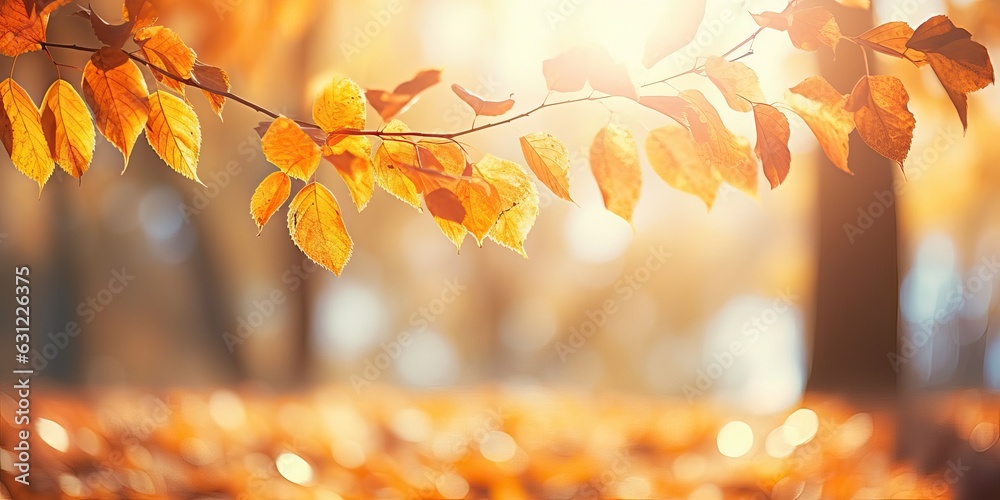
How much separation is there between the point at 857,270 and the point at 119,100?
1.13 metres

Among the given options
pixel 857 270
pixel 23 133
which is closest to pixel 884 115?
pixel 23 133

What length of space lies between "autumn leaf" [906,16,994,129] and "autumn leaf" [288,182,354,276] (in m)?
0.34

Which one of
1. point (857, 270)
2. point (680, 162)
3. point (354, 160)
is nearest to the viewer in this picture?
point (354, 160)

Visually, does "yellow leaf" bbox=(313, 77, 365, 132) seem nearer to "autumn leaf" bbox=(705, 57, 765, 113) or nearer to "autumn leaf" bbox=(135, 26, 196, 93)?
"autumn leaf" bbox=(135, 26, 196, 93)

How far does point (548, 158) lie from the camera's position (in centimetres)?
36

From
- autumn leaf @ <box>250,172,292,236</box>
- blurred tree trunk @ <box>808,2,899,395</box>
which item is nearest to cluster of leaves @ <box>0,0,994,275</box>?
autumn leaf @ <box>250,172,292,236</box>

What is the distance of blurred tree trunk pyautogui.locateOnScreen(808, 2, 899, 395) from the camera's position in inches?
42.0

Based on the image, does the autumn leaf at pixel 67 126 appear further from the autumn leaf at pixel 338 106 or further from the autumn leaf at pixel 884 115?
the autumn leaf at pixel 884 115

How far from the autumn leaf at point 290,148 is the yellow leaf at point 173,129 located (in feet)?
0.21

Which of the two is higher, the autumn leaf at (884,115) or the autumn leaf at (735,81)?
the autumn leaf at (735,81)

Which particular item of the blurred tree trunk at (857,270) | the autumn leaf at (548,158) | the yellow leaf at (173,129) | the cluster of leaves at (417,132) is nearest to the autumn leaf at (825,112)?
the cluster of leaves at (417,132)

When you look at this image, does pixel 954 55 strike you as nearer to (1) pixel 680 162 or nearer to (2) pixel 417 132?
(1) pixel 680 162

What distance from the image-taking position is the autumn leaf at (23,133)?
0.34 meters

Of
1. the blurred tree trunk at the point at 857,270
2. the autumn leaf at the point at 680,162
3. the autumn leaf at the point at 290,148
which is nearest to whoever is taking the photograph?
the autumn leaf at the point at 290,148
